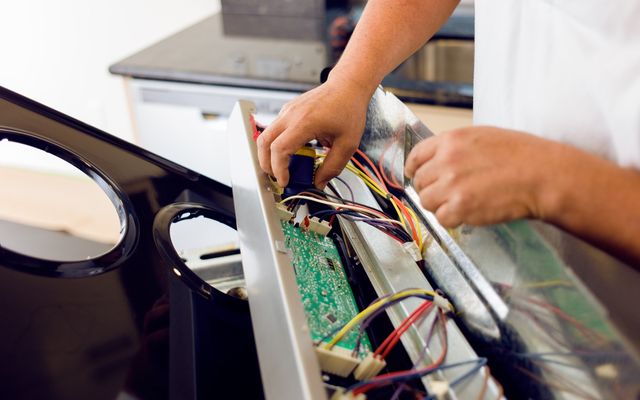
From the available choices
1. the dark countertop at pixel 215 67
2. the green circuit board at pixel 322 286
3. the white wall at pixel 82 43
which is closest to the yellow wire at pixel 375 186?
the green circuit board at pixel 322 286

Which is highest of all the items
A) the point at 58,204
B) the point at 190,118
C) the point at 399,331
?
the point at 399,331

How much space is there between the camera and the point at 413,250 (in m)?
0.62

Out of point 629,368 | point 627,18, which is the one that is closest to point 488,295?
point 629,368

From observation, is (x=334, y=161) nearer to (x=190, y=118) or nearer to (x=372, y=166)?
(x=372, y=166)

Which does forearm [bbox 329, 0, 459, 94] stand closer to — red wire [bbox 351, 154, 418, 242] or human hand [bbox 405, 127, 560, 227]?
red wire [bbox 351, 154, 418, 242]

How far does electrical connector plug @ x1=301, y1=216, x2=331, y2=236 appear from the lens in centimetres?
67

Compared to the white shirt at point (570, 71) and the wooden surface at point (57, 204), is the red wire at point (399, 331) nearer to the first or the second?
the white shirt at point (570, 71)

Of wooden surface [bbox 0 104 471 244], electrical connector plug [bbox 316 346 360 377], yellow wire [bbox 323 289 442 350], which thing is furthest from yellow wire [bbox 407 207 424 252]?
wooden surface [bbox 0 104 471 244]

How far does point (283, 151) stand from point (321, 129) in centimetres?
8

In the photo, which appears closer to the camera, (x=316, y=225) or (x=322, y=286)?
(x=322, y=286)

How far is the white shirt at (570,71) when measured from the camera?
0.56 m

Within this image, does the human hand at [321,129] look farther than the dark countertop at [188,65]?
No

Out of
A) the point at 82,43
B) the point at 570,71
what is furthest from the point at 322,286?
the point at 82,43

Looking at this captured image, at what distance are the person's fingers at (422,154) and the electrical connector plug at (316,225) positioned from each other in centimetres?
19
